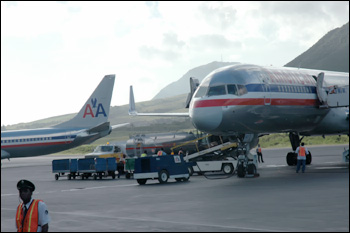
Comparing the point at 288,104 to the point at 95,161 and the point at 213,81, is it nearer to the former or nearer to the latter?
the point at 213,81

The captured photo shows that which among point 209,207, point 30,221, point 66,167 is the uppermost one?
point 30,221

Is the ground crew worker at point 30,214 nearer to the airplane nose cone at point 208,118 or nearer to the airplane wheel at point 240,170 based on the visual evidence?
the airplane nose cone at point 208,118

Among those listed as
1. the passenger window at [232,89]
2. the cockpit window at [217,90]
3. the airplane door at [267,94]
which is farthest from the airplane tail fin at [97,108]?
the passenger window at [232,89]

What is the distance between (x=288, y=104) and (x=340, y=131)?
638 cm

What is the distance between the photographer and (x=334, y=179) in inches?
1147

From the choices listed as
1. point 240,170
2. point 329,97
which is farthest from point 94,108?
point 240,170

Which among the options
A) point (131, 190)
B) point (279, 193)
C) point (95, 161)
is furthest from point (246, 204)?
point (95, 161)

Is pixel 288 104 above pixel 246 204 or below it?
above

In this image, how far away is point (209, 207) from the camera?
65.2 feet

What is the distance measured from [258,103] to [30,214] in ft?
78.0

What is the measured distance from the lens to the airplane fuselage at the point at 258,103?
3011 cm

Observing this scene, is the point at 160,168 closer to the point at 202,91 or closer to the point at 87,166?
the point at 202,91

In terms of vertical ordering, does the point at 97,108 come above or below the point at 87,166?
above

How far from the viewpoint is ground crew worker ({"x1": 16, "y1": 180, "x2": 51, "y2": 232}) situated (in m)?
8.38
